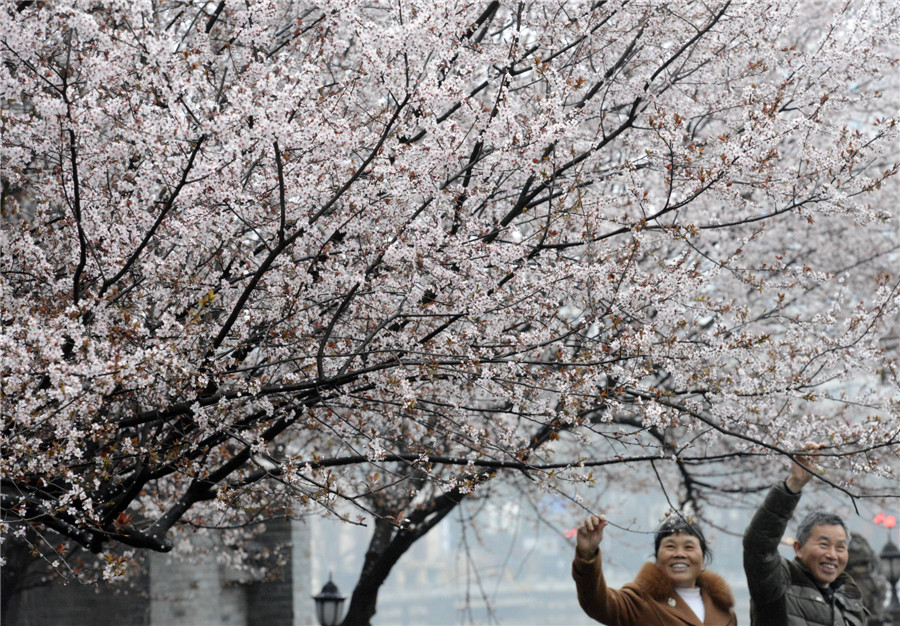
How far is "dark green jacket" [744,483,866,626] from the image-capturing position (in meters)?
4.57

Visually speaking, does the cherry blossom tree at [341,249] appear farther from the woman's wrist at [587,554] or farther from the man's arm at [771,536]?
the woman's wrist at [587,554]

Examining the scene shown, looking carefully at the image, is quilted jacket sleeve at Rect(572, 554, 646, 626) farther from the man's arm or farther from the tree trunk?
the tree trunk

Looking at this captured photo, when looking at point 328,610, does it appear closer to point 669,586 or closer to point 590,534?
point 669,586

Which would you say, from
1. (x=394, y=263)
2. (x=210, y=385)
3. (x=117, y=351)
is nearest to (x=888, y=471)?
(x=394, y=263)

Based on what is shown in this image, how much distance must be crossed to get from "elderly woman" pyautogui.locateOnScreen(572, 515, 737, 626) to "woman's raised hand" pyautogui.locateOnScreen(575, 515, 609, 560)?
0.45 feet

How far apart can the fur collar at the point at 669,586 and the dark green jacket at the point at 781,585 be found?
133 mm

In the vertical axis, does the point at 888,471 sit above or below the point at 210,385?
below

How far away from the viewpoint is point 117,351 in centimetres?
453

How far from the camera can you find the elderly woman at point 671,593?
4.66 meters

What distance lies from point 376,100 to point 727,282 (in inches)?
215

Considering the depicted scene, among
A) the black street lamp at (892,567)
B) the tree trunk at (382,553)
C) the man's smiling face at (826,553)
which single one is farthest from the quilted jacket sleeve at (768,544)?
the black street lamp at (892,567)

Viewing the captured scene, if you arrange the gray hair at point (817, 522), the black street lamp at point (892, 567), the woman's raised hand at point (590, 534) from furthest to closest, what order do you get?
1. the black street lamp at point (892, 567)
2. the gray hair at point (817, 522)
3. the woman's raised hand at point (590, 534)

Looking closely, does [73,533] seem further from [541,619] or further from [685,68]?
[541,619]

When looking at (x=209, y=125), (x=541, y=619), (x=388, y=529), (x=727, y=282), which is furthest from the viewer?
(x=541, y=619)
